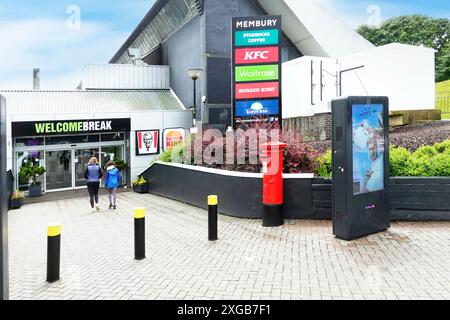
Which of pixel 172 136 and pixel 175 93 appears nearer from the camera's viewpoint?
pixel 172 136

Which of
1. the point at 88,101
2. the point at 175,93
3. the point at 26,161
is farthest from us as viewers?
the point at 175,93

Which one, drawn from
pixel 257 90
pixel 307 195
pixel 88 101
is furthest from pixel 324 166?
pixel 88 101

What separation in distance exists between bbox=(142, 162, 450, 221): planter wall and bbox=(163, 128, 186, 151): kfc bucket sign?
427 inches

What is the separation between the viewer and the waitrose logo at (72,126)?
20.2 metres

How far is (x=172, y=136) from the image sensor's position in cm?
2339

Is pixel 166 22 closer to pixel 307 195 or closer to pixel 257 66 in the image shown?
pixel 257 66

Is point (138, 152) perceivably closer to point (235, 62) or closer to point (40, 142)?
point (40, 142)

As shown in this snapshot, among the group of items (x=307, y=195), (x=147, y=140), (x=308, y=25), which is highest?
(x=308, y=25)

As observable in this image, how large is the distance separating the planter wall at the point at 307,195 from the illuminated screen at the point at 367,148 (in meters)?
1.12

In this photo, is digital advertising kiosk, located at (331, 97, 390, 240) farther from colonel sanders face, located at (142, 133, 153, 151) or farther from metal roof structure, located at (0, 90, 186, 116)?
metal roof structure, located at (0, 90, 186, 116)

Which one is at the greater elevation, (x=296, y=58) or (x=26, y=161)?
(x=296, y=58)

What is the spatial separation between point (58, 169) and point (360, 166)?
1844 cm

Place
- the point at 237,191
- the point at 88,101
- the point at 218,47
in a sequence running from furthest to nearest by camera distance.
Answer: the point at 88,101, the point at 218,47, the point at 237,191
